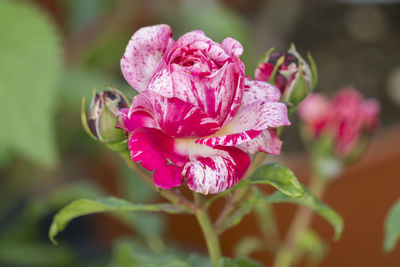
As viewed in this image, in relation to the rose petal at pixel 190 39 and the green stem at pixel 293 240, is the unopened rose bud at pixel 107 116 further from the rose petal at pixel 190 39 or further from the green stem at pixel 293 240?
the green stem at pixel 293 240

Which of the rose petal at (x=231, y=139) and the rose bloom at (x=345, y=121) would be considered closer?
the rose petal at (x=231, y=139)

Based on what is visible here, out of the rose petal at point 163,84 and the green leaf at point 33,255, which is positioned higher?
the rose petal at point 163,84

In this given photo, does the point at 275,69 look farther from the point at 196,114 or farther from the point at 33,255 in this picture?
the point at 33,255

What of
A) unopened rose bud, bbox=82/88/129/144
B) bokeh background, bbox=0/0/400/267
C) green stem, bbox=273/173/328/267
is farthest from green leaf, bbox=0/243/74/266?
unopened rose bud, bbox=82/88/129/144

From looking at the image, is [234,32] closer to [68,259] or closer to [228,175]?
[68,259]

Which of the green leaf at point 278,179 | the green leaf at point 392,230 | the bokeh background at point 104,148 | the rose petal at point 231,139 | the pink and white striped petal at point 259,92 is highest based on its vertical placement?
the pink and white striped petal at point 259,92

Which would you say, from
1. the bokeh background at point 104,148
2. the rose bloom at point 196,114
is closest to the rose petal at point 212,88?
the rose bloom at point 196,114

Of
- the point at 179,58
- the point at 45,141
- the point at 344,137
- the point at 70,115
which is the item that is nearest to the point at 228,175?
the point at 179,58

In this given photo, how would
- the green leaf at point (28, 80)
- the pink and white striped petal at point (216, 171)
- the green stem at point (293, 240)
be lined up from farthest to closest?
the green leaf at point (28, 80)
the green stem at point (293, 240)
the pink and white striped petal at point (216, 171)
